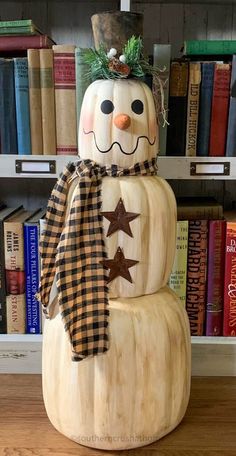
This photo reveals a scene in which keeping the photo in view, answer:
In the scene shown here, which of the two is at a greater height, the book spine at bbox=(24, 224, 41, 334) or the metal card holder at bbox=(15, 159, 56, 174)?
the metal card holder at bbox=(15, 159, 56, 174)

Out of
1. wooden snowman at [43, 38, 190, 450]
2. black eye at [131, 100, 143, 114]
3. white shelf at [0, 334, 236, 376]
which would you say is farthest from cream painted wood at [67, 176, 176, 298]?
white shelf at [0, 334, 236, 376]

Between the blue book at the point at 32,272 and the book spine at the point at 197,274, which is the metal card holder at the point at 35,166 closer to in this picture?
the blue book at the point at 32,272

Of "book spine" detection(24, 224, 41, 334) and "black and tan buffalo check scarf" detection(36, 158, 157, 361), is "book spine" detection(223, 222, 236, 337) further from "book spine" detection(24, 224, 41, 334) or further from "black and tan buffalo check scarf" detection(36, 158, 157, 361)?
"book spine" detection(24, 224, 41, 334)

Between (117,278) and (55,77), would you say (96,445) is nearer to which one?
(117,278)

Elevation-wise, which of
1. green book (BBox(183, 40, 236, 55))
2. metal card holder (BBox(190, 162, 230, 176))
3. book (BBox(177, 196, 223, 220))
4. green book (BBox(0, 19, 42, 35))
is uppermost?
green book (BBox(0, 19, 42, 35))

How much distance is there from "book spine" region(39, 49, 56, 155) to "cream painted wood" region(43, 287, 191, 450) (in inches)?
14.7

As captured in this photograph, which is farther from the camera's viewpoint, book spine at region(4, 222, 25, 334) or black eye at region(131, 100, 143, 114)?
book spine at region(4, 222, 25, 334)

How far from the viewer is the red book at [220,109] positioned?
0.96 metres

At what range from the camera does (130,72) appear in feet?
2.58

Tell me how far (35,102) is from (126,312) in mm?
480

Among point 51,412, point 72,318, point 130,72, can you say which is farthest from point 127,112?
point 51,412

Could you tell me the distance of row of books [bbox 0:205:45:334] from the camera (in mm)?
1024

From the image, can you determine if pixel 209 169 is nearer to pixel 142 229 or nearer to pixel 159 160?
pixel 159 160

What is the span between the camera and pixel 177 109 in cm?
97
